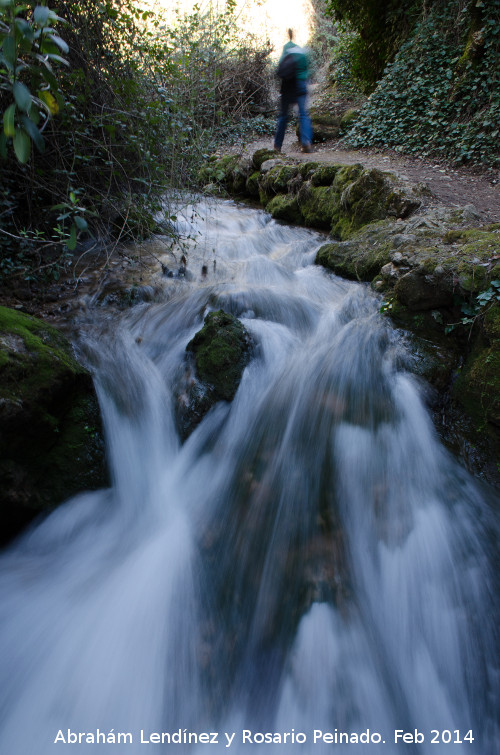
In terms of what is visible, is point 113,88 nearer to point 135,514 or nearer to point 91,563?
point 135,514

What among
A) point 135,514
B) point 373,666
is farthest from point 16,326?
point 373,666

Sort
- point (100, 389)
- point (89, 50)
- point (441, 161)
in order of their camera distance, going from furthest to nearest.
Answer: point (441, 161) → point (89, 50) → point (100, 389)

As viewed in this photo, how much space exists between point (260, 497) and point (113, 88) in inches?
179

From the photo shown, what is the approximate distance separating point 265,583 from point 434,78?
10.0 metres

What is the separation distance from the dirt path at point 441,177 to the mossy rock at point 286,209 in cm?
101

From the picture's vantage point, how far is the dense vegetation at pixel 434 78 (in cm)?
679

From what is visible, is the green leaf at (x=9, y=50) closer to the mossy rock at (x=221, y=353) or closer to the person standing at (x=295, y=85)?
the mossy rock at (x=221, y=353)

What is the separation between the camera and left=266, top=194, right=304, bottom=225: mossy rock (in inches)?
289

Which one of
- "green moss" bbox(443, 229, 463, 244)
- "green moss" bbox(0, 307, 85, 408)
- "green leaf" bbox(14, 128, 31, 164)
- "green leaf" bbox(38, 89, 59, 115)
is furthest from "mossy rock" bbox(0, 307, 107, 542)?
"green moss" bbox(443, 229, 463, 244)

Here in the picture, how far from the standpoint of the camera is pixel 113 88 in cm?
429

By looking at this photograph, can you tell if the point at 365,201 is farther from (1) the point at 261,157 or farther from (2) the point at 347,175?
(1) the point at 261,157

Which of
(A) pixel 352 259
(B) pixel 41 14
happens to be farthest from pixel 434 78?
(B) pixel 41 14

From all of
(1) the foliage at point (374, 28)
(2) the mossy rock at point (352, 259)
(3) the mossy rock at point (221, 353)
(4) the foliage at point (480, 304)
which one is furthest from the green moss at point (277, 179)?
(4) the foliage at point (480, 304)

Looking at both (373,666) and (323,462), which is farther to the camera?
(323,462)
